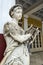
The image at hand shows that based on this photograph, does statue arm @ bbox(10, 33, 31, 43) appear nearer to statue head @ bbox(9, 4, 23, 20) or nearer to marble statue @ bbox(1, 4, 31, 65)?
marble statue @ bbox(1, 4, 31, 65)

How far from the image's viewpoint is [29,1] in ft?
15.1

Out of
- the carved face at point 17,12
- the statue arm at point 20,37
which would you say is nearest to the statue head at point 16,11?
the carved face at point 17,12

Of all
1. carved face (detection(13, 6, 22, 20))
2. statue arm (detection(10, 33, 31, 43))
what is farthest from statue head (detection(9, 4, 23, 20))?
statue arm (detection(10, 33, 31, 43))

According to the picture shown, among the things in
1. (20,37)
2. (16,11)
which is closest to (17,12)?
(16,11)

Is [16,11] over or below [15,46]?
over

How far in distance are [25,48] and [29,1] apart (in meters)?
3.90

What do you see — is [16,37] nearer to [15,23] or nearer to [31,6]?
[15,23]

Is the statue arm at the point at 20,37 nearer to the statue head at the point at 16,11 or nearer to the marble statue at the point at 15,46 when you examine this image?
the marble statue at the point at 15,46

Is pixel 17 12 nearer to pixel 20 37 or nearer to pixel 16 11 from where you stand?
pixel 16 11

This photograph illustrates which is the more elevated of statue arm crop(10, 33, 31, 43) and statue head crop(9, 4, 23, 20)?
statue head crop(9, 4, 23, 20)

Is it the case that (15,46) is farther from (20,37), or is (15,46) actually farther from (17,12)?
(17,12)

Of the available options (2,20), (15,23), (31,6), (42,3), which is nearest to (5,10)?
(2,20)

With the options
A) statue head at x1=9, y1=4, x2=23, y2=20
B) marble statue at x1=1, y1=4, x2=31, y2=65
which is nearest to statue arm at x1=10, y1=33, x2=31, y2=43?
marble statue at x1=1, y1=4, x2=31, y2=65

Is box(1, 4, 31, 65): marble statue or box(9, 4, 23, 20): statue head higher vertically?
box(9, 4, 23, 20): statue head
